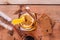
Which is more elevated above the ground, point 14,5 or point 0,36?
point 14,5

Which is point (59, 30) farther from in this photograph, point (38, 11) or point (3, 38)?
point (3, 38)

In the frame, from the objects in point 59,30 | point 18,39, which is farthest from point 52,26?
point 18,39

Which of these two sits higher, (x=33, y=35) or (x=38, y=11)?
(x=38, y=11)

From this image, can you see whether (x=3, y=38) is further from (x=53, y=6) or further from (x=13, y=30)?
(x=53, y=6)

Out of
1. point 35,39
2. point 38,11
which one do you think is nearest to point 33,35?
point 35,39

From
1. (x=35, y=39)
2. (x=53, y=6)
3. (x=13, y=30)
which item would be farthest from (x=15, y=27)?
(x=53, y=6)

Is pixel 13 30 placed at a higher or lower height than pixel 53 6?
lower

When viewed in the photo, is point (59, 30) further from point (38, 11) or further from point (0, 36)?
point (0, 36)
